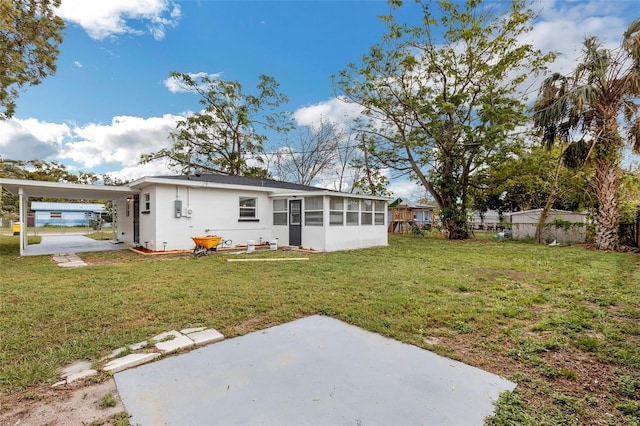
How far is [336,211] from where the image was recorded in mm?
11234

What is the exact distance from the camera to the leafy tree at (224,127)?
2197 cm

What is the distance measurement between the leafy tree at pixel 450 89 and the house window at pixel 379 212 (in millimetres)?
4507

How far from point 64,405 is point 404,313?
3.52 m

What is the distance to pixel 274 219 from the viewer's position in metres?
12.7

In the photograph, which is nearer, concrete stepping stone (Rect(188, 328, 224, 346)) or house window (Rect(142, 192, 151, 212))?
concrete stepping stone (Rect(188, 328, 224, 346))

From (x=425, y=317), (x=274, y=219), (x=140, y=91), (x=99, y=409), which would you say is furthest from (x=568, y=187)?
(x=140, y=91)

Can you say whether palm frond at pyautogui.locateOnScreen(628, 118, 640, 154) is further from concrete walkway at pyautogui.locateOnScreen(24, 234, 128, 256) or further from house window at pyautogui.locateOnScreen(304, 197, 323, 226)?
concrete walkway at pyautogui.locateOnScreen(24, 234, 128, 256)

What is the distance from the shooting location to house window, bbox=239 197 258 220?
39.5ft

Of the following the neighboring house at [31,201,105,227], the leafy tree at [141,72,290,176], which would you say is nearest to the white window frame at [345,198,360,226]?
the leafy tree at [141,72,290,176]

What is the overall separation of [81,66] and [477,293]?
16.4m

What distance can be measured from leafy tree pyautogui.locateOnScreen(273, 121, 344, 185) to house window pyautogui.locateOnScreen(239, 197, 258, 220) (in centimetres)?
1373

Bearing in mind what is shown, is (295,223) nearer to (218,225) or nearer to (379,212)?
(218,225)

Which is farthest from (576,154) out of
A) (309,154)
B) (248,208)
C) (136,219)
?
(309,154)

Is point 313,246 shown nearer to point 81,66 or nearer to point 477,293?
point 477,293
